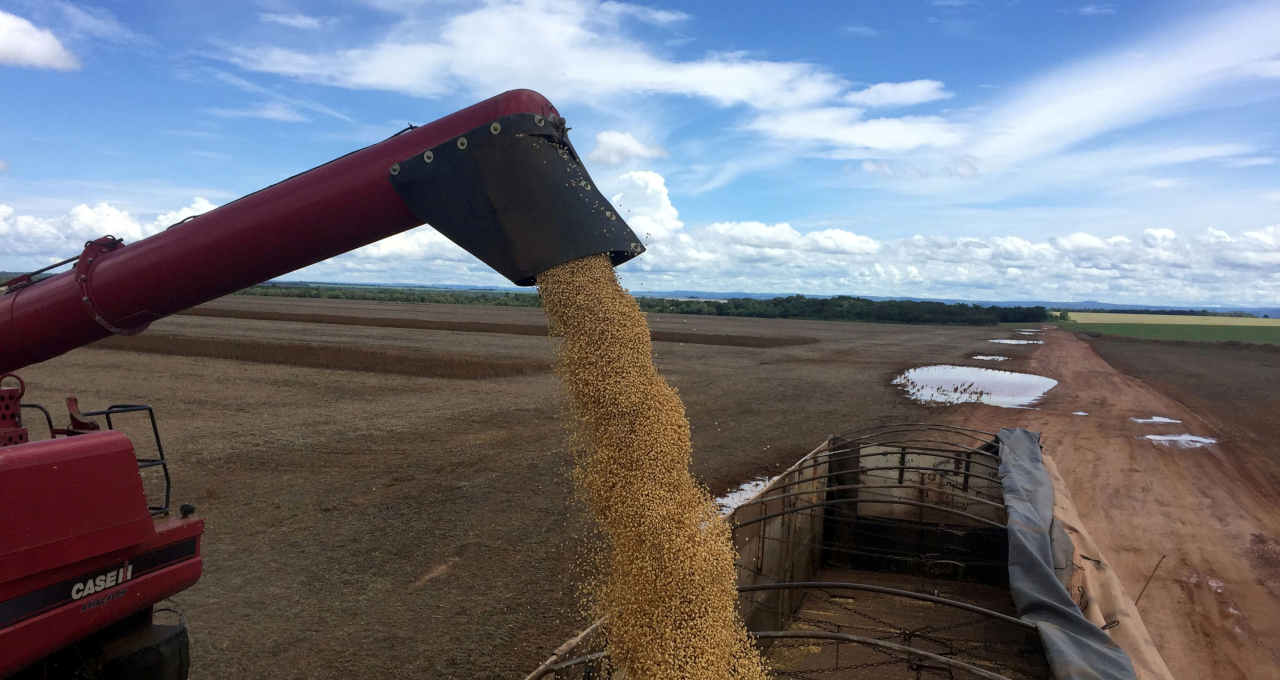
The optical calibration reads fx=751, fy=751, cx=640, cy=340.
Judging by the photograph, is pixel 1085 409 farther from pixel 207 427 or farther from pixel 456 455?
pixel 207 427

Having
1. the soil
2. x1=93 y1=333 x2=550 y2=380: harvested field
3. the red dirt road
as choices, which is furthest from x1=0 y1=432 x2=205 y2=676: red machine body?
x1=93 y1=333 x2=550 y2=380: harvested field

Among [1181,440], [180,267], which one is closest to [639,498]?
[180,267]

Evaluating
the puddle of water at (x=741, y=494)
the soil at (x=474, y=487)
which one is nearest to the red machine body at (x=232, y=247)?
the soil at (x=474, y=487)

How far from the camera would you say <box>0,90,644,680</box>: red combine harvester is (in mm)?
3027

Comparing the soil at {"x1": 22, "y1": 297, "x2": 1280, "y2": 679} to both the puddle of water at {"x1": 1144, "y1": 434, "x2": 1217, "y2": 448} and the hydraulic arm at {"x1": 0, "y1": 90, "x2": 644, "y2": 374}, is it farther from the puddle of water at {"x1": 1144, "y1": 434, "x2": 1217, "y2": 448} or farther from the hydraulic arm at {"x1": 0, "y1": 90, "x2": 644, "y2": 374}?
the hydraulic arm at {"x1": 0, "y1": 90, "x2": 644, "y2": 374}

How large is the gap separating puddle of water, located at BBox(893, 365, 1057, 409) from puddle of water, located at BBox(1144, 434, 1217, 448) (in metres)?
3.59

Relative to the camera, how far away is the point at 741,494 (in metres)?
10.2

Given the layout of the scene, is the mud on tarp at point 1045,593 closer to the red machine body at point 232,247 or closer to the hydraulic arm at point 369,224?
the hydraulic arm at point 369,224

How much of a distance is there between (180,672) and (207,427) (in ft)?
35.1

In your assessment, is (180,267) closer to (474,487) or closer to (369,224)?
(369,224)

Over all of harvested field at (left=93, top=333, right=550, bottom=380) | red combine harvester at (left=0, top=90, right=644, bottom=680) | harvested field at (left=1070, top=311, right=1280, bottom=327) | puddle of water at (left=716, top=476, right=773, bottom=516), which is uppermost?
red combine harvester at (left=0, top=90, right=644, bottom=680)

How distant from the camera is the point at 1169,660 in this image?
20.8 feet

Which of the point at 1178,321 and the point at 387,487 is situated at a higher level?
the point at 387,487

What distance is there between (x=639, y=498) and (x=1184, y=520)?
992 centimetres
